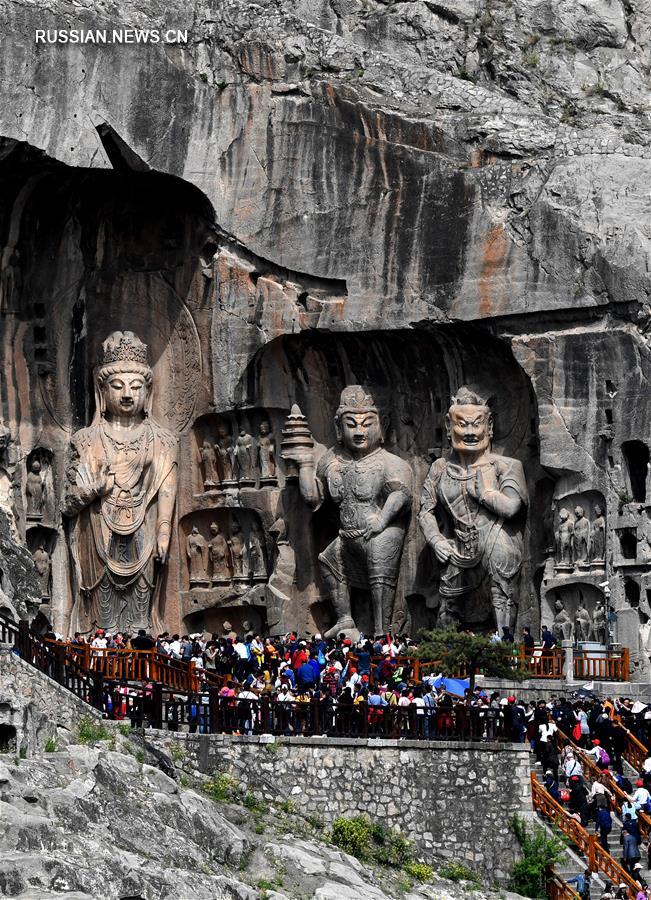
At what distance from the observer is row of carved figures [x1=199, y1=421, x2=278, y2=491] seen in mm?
56188

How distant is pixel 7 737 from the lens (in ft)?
132

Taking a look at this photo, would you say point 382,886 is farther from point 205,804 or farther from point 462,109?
point 462,109

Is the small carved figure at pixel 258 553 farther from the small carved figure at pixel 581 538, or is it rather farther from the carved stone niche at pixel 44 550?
the small carved figure at pixel 581 538

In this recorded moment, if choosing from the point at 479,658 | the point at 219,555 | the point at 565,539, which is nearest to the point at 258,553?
the point at 219,555

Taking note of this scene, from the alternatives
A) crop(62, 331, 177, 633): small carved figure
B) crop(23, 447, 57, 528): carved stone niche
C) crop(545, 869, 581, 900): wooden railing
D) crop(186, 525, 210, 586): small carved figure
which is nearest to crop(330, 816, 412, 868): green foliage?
crop(545, 869, 581, 900): wooden railing

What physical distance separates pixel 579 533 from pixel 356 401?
18.5 ft

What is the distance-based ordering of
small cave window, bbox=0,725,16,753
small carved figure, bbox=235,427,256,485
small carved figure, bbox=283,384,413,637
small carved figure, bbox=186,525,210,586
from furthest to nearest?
small carved figure, bbox=186,525,210,586
small carved figure, bbox=235,427,256,485
small carved figure, bbox=283,384,413,637
small cave window, bbox=0,725,16,753

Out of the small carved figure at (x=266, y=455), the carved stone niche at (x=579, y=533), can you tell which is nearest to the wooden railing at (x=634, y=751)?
the carved stone niche at (x=579, y=533)

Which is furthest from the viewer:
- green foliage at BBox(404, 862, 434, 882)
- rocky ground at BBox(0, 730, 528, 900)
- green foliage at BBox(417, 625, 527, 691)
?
green foliage at BBox(417, 625, 527, 691)

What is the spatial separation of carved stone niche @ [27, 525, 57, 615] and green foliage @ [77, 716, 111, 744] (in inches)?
563

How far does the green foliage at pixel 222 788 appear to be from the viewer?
139 ft

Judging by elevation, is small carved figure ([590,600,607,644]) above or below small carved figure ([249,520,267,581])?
below

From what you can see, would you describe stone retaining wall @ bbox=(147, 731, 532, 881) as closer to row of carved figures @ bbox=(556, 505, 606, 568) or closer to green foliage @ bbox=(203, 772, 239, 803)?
green foliage @ bbox=(203, 772, 239, 803)

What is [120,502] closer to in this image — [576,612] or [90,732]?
[576,612]
